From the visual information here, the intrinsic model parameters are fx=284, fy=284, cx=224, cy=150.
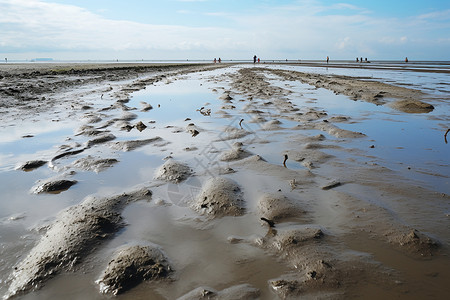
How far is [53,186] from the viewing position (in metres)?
4.93

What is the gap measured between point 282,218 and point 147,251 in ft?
6.16

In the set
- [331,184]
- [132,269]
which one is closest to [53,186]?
[132,269]

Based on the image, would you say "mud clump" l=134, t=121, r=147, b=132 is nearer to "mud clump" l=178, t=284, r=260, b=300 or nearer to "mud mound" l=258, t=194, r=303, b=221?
"mud mound" l=258, t=194, r=303, b=221

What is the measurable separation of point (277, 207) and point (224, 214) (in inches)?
31.6

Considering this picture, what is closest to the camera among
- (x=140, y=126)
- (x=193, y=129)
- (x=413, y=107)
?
(x=193, y=129)

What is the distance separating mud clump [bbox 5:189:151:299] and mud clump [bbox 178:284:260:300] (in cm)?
140

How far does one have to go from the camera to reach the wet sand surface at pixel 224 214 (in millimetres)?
2801

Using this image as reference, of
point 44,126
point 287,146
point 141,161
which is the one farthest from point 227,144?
point 44,126

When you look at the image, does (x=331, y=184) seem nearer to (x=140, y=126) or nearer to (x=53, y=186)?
(x=53, y=186)

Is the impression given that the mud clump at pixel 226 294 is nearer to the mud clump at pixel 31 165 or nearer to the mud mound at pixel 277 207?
the mud mound at pixel 277 207

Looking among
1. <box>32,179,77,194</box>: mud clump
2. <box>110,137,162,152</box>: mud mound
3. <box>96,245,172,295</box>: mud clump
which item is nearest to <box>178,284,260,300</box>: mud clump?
<box>96,245,172,295</box>: mud clump

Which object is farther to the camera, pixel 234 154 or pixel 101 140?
pixel 101 140

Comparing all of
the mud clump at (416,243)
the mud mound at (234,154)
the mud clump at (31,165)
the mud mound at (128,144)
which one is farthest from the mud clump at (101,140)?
the mud clump at (416,243)

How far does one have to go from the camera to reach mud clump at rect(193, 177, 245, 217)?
4207 millimetres
